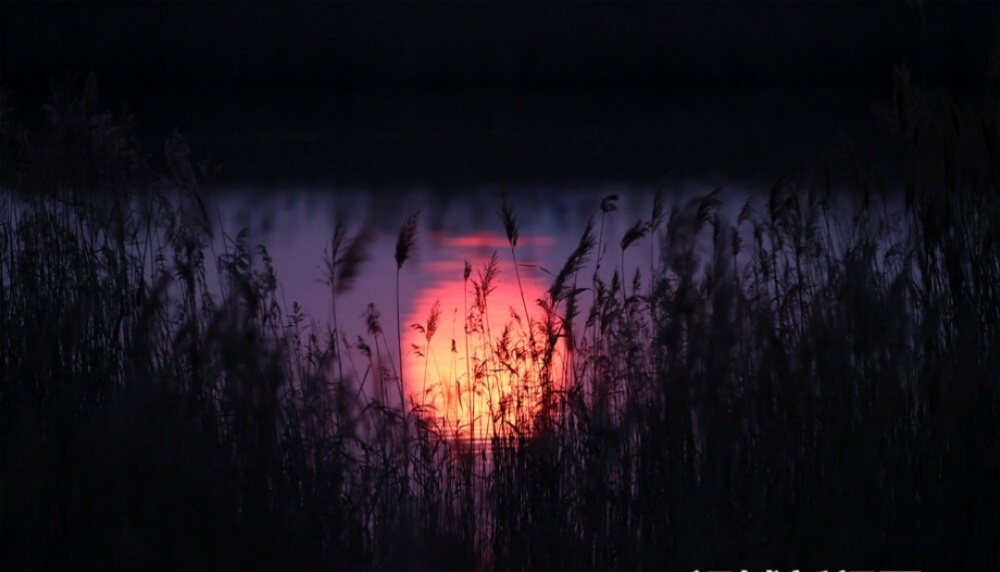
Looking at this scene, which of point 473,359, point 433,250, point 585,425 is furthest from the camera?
point 433,250

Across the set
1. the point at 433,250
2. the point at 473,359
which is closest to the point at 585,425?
the point at 473,359

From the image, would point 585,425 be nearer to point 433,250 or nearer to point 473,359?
point 473,359

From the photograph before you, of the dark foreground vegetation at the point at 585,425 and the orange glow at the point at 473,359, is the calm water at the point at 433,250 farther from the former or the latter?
the dark foreground vegetation at the point at 585,425

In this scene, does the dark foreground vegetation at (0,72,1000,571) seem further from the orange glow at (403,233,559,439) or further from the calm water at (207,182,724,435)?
the calm water at (207,182,724,435)

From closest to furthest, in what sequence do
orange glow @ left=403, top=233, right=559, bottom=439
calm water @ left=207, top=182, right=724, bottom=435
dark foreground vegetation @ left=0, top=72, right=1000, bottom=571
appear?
A: dark foreground vegetation @ left=0, top=72, right=1000, bottom=571 → orange glow @ left=403, top=233, right=559, bottom=439 → calm water @ left=207, top=182, right=724, bottom=435

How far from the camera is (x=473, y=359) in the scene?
3625 millimetres

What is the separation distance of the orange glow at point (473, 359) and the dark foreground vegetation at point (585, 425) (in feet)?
0.12

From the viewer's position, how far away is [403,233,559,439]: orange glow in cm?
353

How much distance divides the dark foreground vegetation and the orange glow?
0.04m

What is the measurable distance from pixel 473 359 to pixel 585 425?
0.39m

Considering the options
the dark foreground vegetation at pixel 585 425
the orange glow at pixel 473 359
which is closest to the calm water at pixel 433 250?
the orange glow at pixel 473 359

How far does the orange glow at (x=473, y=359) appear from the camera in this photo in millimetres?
3525

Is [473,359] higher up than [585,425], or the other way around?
[473,359]

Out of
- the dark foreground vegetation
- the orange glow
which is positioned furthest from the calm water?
the dark foreground vegetation
